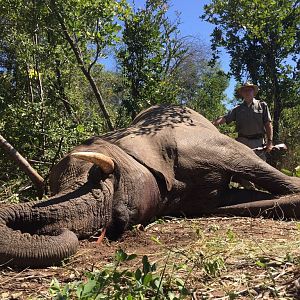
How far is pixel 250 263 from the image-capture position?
3.57 metres

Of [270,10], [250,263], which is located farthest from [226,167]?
[270,10]

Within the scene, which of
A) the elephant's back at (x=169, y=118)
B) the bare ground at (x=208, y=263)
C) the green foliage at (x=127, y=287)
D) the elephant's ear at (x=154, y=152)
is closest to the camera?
the green foliage at (x=127, y=287)

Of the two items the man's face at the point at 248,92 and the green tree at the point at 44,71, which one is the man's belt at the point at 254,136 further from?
the green tree at the point at 44,71

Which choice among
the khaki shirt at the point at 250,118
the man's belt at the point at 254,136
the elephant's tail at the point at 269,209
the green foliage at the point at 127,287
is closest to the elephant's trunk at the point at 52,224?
the green foliage at the point at 127,287

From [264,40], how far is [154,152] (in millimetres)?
6239

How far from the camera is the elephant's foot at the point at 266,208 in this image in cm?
626

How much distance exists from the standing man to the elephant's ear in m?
2.30

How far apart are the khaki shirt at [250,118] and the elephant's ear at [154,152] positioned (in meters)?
2.39

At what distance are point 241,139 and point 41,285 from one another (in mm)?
5701

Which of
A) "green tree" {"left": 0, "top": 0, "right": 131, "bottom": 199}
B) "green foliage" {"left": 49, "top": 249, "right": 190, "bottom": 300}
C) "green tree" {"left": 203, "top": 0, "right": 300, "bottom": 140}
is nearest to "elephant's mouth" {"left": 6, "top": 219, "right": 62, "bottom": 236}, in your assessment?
"green foliage" {"left": 49, "top": 249, "right": 190, "bottom": 300}

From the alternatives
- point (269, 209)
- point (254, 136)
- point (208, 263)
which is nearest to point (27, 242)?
point (208, 263)

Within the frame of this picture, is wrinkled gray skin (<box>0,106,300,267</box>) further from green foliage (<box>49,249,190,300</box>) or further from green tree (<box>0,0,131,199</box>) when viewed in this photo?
green tree (<box>0,0,131,199</box>)

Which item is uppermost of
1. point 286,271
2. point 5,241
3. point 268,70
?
point 268,70

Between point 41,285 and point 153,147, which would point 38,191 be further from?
point 41,285
